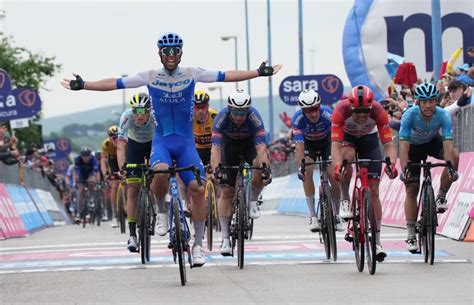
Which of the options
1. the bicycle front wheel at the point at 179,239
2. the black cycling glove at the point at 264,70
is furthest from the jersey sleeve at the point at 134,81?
the bicycle front wheel at the point at 179,239

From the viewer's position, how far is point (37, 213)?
3312cm

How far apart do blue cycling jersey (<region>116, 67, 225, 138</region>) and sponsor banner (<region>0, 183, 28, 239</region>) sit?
1109 cm

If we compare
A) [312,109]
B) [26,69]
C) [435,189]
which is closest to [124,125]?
[312,109]

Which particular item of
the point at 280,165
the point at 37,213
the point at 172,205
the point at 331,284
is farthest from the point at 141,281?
the point at 280,165

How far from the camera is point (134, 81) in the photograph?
1359 cm

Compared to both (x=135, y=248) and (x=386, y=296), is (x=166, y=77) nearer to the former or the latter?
(x=135, y=248)

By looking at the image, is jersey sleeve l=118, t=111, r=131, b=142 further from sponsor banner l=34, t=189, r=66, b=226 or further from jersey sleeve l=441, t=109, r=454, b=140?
sponsor banner l=34, t=189, r=66, b=226

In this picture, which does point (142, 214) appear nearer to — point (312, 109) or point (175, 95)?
point (175, 95)

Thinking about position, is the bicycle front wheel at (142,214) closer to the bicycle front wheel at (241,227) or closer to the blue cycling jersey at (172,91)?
the bicycle front wheel at (241,227)

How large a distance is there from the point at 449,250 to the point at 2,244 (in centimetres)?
859

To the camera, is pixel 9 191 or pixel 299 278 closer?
pixel 299 278

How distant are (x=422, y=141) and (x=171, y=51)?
3170mm

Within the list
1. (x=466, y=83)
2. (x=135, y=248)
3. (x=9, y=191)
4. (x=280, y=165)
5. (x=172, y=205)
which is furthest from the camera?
(x=280, y=165)

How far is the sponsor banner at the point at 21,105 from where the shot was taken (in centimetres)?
3200
